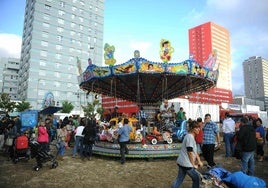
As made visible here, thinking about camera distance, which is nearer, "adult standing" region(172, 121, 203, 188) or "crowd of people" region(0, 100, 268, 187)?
"adult standing" region(172, 121, 203, 188)

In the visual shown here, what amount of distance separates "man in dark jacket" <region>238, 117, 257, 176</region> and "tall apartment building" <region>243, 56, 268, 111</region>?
157 metres

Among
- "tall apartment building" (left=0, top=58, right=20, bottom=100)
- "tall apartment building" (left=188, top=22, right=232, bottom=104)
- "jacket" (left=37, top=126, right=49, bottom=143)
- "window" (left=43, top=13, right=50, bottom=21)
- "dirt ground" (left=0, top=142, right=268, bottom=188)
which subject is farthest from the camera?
"tall apartment building" (left=188, top=22, right=232, bottom=104)

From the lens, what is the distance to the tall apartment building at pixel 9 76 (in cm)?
8623

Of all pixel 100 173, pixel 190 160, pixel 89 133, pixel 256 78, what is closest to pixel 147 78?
pixel 89 133

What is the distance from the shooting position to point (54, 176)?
834 centimetres

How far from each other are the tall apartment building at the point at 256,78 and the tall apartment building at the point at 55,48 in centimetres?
12189

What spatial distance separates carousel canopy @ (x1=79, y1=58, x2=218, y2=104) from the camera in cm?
1306

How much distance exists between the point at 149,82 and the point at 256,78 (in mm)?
158237

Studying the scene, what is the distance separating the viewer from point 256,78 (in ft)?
501

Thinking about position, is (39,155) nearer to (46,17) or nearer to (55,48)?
(55,48)

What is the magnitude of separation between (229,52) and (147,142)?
138 meters

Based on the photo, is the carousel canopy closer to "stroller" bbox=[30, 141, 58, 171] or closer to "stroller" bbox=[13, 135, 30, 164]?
"stroller" bbox=[13, 135, 30, 164]

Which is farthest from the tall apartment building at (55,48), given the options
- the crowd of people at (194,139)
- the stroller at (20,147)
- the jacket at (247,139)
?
the jacket at (247,139)

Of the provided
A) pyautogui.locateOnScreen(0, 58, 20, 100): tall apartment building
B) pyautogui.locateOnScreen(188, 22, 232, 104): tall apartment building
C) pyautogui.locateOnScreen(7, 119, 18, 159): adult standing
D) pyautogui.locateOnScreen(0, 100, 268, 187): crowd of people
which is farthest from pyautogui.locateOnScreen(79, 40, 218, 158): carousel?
pyautogui.locateOnScreen(188, 22, 232, 104): tall apartment building
